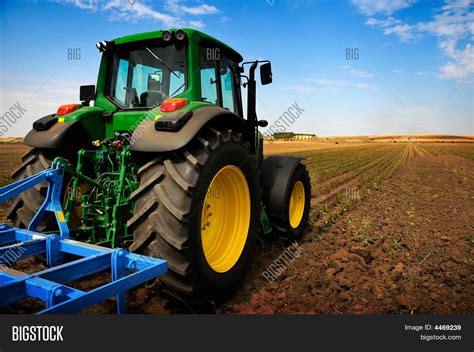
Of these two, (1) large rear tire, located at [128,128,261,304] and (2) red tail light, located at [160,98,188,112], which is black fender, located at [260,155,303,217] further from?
(2) red tail light, located at [160,98,188,112]

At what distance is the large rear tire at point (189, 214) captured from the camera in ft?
7.73

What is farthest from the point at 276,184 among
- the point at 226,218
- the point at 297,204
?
the point at 226,218

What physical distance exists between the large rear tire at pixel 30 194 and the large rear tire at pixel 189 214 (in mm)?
1278

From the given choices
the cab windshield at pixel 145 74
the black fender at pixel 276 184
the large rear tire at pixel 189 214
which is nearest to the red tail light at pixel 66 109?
the cab windshield at pixel 145 74

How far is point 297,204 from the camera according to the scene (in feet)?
16.7

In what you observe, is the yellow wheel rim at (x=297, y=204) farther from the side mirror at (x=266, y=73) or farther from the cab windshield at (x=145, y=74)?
the cab windshield at (x=145, y=74)

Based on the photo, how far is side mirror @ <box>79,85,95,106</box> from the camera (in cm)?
382

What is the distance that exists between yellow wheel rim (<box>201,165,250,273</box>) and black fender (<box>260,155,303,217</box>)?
1.13 m

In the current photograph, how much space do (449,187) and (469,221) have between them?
5.51 meters

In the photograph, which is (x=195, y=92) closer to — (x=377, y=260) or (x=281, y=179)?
(x=281, y=179)

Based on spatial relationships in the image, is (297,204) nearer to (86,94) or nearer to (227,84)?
(227,84)

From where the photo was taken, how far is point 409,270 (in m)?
3.91

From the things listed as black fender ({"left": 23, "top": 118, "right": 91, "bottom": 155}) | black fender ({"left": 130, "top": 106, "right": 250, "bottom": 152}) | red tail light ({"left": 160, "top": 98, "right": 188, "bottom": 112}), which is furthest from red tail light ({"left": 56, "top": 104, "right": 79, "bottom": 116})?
red tail light ({"left": 160, "top": 98, "right": 188, "bottom": 112})

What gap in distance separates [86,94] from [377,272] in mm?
4040
